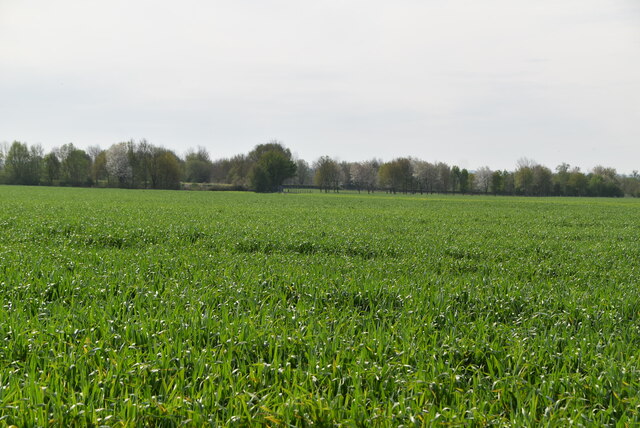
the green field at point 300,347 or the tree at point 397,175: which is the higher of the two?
the tree at point 397,175

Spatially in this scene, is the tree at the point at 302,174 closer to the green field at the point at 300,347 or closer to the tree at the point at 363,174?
the tree at the point at 363,174

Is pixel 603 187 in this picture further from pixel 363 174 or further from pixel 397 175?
pixel 363 174

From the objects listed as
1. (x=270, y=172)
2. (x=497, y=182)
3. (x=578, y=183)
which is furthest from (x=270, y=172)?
(x=578, y=183)

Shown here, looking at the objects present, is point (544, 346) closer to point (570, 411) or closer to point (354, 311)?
point (570, 411)

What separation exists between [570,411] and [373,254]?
33.0 ft

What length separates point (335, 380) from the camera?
417 cm

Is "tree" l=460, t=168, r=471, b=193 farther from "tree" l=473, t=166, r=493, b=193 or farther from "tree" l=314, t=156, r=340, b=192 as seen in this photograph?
"tree" l=314, t=156, r=340, b=192

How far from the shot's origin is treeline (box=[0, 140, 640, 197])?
118 metres

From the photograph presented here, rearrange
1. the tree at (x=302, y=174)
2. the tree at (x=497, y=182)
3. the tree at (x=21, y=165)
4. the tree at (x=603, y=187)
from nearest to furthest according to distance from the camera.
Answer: the tree at (x=21, y=165), the tree at (x=603, y=187), the tree at (x=497, y=182), the tree at (x=302, y=174)

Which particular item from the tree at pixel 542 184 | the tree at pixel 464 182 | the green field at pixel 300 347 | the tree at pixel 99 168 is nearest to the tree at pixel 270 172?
the tree at pixel 99 168

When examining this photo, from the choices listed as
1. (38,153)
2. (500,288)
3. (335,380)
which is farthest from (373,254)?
(38,153)

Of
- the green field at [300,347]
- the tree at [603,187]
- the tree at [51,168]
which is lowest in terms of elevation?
the green field at [300,347]

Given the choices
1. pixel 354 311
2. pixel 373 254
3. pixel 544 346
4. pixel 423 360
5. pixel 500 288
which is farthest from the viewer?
pixel 373 254

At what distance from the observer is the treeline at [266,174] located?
118 m
